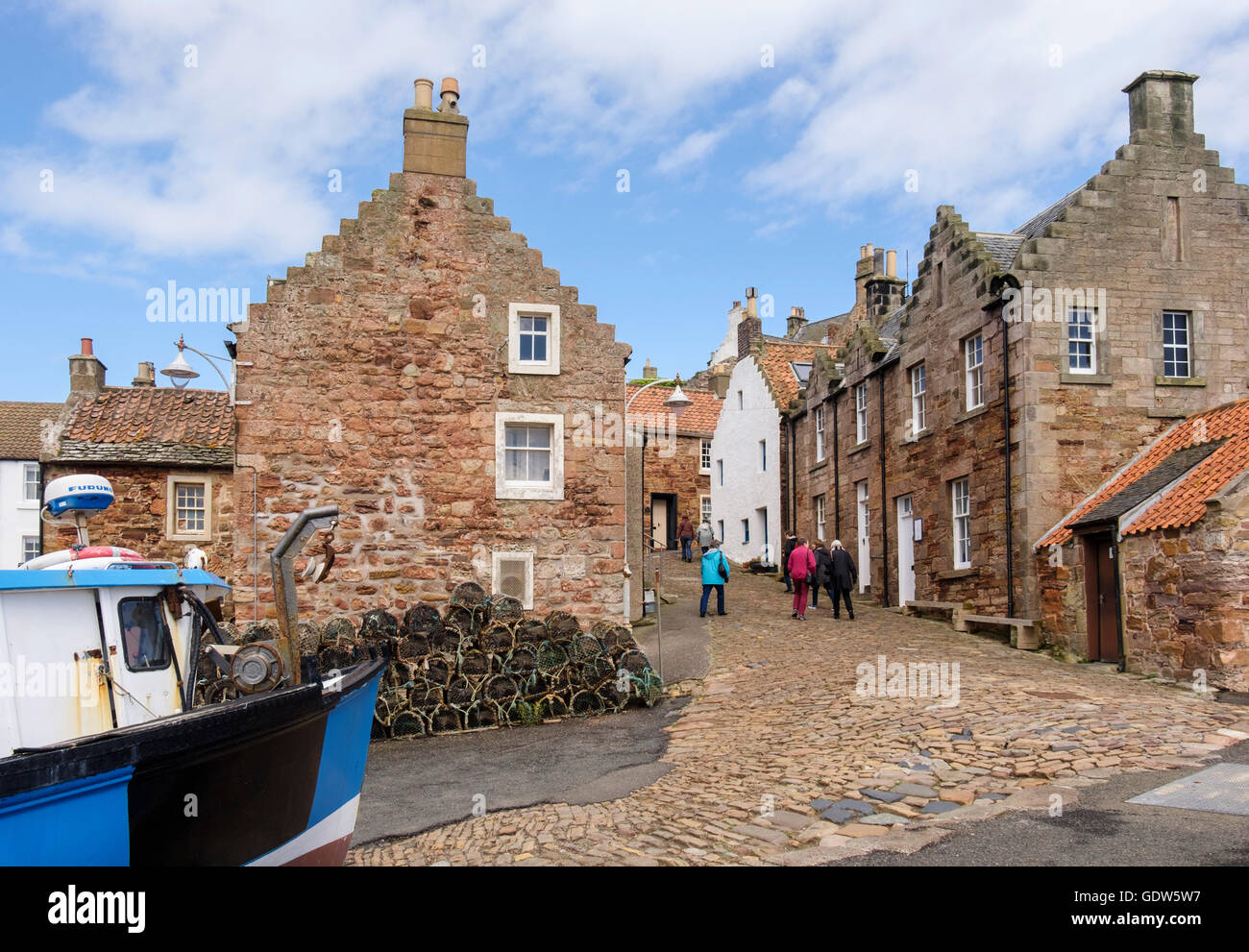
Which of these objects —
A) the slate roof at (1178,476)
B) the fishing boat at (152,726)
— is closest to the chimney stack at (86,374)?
the fishing boat at (152,726)

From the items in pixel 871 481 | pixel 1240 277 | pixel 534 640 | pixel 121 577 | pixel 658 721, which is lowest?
pixel 658 721

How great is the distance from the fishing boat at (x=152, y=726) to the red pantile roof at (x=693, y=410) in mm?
33883

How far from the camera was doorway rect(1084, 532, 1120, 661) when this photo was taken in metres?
15.7

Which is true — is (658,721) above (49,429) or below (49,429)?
below

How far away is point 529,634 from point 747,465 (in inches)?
803

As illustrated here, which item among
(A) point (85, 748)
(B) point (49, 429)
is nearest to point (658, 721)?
(A) point (85, 748)

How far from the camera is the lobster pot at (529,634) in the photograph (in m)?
14.5

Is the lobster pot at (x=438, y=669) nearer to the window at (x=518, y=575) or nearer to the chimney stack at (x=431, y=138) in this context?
the window at (x=518, y=575)

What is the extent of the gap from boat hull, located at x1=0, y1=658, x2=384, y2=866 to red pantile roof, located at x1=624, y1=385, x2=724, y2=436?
34.2 meters

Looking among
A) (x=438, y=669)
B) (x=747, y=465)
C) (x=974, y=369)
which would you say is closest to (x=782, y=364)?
(x=747, y=465)

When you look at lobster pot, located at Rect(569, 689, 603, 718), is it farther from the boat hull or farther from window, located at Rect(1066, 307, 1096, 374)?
window, located at Rect(1066, 307, 1096, 374)

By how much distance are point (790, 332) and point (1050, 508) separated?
40.0 metres

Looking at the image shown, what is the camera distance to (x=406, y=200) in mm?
16969
